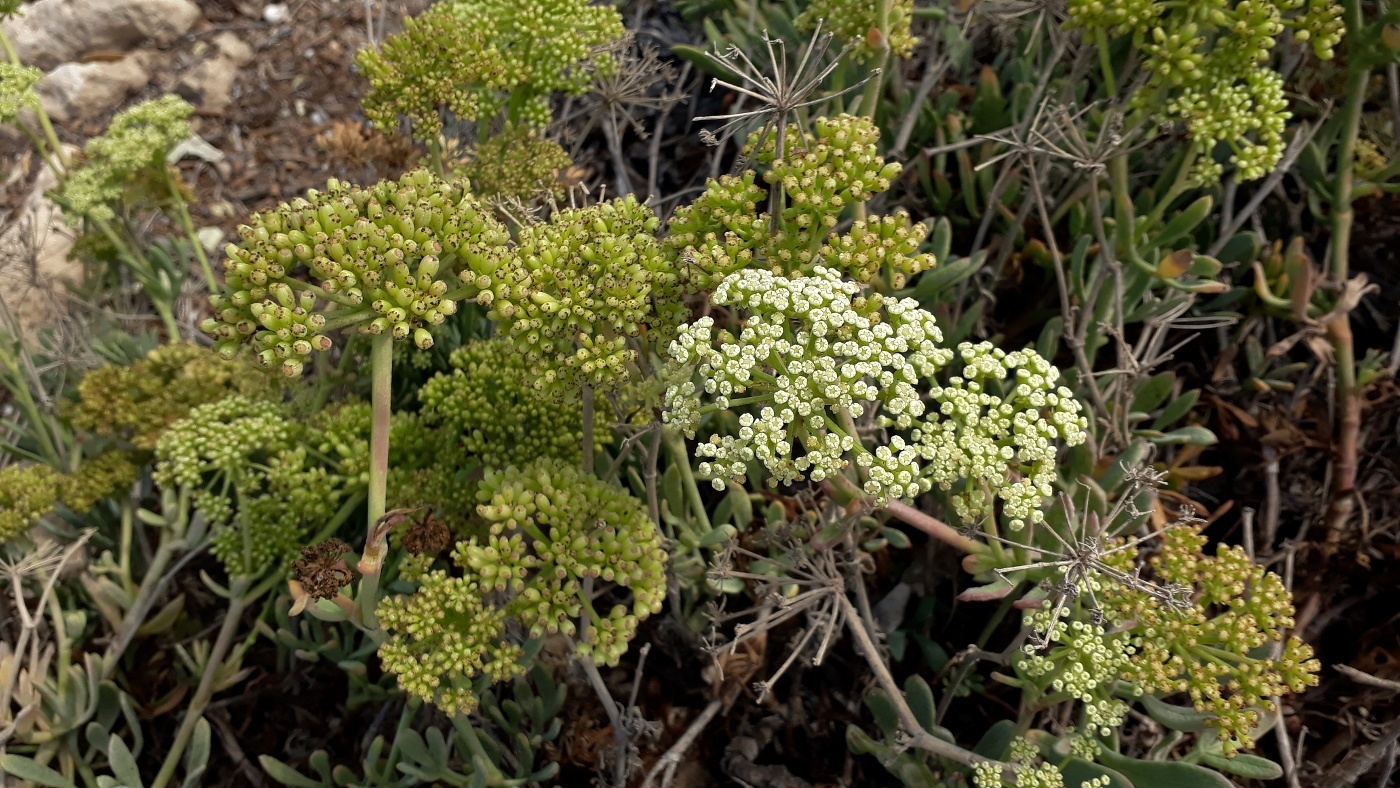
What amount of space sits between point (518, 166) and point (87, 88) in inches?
175

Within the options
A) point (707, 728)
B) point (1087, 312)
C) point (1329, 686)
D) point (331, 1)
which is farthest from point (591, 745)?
point (331, 1)

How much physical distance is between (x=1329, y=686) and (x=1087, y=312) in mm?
1390

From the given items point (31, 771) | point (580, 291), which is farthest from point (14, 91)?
point (580, 291)

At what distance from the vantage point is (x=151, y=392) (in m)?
3.04

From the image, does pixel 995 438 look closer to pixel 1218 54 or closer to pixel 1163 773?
pixel 1163 773

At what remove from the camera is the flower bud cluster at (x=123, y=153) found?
10.9 feet

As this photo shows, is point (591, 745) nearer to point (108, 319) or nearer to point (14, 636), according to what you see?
point (14, 636)

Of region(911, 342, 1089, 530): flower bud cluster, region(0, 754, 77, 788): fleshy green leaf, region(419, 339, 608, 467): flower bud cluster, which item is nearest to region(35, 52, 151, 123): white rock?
region(0, 754, 77, 788): fleshy green leaf

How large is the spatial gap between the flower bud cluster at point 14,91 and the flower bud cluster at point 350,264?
218cm

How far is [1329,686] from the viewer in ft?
9.01

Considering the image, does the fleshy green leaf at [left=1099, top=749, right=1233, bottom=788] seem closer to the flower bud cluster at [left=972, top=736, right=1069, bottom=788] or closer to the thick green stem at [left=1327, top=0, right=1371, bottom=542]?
the flower bud cluster at [left=972, top=736, right=1069, bottom=788]

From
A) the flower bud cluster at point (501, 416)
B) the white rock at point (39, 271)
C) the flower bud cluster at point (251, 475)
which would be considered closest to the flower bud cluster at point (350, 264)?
the flower bud cluster at point (501, 416)

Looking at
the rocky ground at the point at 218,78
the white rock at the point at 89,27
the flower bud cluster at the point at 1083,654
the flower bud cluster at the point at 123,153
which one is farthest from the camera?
the white rock at the point at 89,27

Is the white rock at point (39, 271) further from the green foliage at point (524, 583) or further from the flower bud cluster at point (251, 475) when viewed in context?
the green foliage at point (524, 583)
